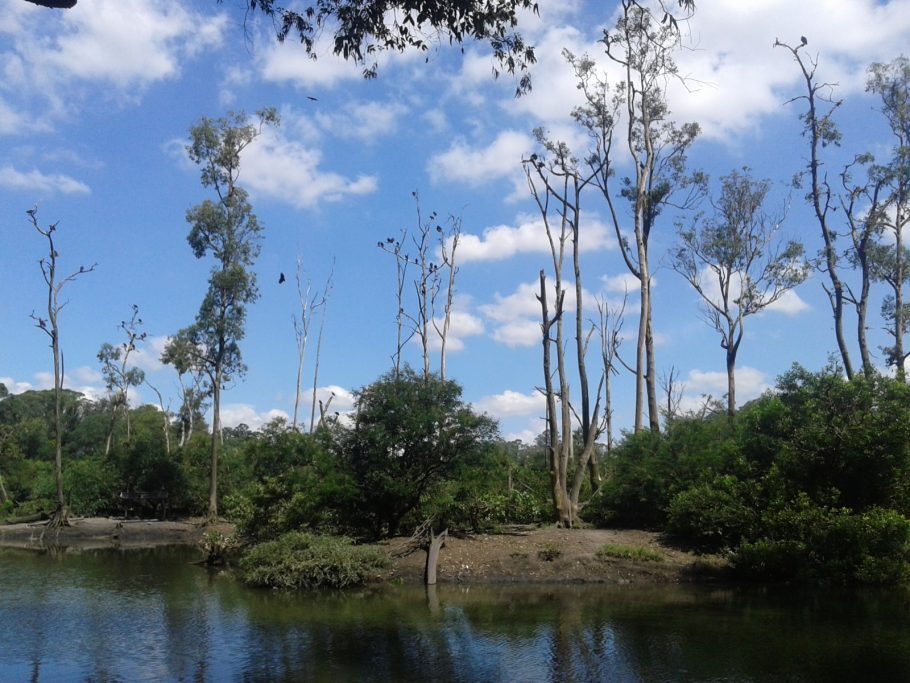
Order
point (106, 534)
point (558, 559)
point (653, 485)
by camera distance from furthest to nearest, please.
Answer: point (106, 534) → point (653, 485) → point (558, 559)

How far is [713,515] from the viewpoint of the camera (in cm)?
1970

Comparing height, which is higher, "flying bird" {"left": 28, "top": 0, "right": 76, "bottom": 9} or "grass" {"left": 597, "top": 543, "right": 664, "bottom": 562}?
"flying bird" {"left": 28, "top": 0, "right": 76, "bottom": 9}

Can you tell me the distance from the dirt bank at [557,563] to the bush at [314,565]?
117 centimetres

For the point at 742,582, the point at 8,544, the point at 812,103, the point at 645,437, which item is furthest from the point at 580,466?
the point at 8,544

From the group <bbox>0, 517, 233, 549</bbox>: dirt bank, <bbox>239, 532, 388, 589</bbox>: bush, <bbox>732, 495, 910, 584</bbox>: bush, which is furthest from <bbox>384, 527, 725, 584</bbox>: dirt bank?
<bbox>0, 517, 233, 549</bbox>: dirt bank

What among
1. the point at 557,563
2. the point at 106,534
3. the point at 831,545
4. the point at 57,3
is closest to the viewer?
the point at 57,3

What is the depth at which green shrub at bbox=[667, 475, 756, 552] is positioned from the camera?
19.5m

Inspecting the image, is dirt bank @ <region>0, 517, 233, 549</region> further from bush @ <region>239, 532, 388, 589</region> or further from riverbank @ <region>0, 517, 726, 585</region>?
riverbank @ <region>0, 517, 726, 585</region>

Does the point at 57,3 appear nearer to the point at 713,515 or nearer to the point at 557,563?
the point at 557,563

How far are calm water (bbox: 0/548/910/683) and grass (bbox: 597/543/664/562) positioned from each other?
1.57 meters

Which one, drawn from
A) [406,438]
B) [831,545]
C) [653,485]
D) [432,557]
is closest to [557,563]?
[432,557]

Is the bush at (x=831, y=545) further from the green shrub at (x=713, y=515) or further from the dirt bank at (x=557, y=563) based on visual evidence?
the dirt bank at (x=557, y=563)

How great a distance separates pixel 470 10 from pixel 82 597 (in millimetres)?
15845

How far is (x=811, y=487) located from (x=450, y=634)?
10.6 metres
